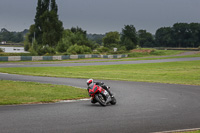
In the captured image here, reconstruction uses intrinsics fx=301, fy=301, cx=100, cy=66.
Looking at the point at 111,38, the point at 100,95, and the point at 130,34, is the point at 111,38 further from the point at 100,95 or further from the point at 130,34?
the point at 100,95

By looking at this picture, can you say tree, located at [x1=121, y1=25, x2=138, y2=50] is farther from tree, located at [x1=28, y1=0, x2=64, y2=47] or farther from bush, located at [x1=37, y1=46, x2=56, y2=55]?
bush, located at [x1=37, y1=46, x2=56, y2=55]

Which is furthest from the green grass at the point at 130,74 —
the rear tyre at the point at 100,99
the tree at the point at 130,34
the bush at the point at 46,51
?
the tree at the point at 130,34

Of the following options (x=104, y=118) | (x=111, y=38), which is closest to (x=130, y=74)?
(x=104, y=118)

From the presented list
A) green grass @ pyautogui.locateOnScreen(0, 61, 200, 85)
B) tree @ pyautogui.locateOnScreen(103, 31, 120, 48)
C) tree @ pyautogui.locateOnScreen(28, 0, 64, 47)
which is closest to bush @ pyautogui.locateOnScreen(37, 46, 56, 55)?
tree @ pyautogui.locateOnScreen(28, 0, 64, 47)

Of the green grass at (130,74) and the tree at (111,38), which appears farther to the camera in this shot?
the tree at (111,38)

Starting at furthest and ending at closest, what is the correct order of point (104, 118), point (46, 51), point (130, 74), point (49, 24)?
point (49, 24)
point (46, 51)
point (130, 74)
point (104, 118)

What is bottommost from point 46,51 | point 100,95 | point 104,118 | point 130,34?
point 104,118

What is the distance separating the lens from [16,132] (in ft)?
27.2

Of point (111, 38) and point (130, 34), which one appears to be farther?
point (111, 38)

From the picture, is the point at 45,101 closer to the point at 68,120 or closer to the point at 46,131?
the point at 68,120

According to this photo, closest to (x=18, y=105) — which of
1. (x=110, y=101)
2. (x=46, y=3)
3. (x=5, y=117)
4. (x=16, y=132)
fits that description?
(x=5, y=117)

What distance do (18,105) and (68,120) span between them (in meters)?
4.36

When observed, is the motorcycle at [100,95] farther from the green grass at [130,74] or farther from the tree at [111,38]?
the tree at [111,38]

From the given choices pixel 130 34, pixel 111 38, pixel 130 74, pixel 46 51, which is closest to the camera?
pixel 130 74
